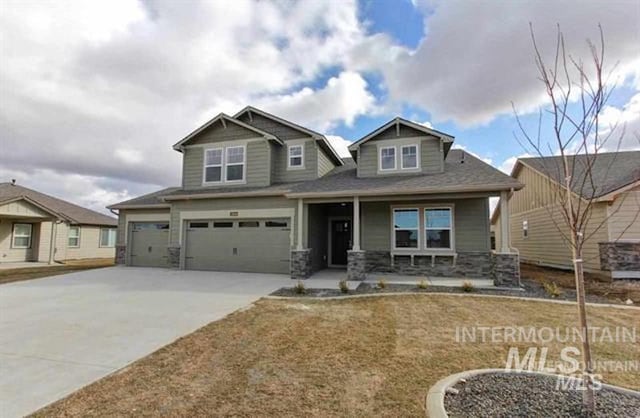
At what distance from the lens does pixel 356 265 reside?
10469 mm

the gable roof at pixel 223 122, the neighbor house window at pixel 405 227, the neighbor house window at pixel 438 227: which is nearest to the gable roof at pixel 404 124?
the neighbor house window at pixel 438 227

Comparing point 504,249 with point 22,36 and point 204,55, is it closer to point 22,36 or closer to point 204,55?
point 204,55

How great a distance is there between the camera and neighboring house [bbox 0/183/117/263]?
1698 cm

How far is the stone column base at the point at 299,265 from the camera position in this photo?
35.6 ft

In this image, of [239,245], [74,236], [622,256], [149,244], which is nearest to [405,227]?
[239,245]

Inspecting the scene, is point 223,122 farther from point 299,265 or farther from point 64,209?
point 64,209

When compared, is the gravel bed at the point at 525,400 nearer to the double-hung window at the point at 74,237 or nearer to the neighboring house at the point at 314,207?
the neighboring house at the point at 314,207

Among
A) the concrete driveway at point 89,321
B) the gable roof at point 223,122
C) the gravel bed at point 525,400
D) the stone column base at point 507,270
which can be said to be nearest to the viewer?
the gravel bed at point 525,400

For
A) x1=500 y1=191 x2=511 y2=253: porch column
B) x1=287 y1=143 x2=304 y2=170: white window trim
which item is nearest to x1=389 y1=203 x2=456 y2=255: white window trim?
x1=500 y1=191 x2=511 y2=253: porch column

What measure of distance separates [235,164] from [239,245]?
3.70 m

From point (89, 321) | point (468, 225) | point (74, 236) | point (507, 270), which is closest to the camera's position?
point (89, 321)

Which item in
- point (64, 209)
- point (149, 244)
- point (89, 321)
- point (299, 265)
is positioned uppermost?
point (64, 209)

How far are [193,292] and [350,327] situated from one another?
5.05m

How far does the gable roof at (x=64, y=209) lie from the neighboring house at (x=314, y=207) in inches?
A: 340
